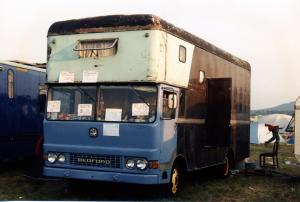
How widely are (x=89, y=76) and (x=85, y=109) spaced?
647 mm

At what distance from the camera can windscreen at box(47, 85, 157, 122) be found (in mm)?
9539

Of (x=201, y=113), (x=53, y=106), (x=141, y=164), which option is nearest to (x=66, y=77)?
(x=53, y=106)

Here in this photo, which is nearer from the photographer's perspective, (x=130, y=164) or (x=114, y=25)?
(x=130, y=164)

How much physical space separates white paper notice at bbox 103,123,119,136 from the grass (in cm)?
163

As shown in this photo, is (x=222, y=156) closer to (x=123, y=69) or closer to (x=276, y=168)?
(x=276, y=168)

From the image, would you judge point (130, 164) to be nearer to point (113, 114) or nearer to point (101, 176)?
point (101, 176)

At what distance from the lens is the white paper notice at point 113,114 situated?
9633 mm

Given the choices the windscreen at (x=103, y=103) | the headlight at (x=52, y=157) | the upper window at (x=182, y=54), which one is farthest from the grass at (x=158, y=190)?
the upper window at (x=182, y=54)

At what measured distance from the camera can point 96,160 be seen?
9.77 meters

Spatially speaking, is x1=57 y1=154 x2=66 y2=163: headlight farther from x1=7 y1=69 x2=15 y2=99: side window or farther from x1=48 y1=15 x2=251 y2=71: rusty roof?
x1=7 y1=69 x2=15 y2=99: side window

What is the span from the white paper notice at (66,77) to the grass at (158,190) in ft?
7.87

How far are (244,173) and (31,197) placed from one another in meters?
6.88

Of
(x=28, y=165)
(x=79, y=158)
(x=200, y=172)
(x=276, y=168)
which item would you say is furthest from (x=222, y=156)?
(x=28, y=165)

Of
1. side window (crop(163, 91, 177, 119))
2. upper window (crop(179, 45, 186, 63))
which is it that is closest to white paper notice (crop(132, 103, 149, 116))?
side window (crop(163, 91, 177, 119))
